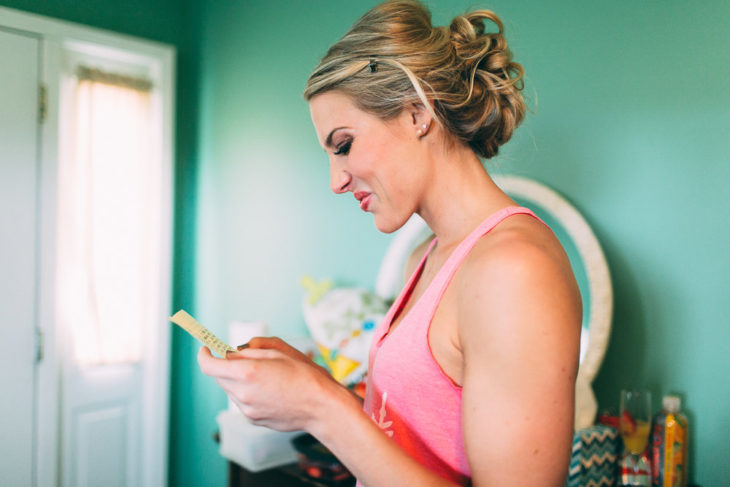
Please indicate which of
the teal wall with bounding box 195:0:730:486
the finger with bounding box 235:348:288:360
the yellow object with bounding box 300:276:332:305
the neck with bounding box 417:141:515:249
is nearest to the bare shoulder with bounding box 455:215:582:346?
the neck with bounding box 417:141:515:249

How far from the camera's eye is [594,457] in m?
1.31

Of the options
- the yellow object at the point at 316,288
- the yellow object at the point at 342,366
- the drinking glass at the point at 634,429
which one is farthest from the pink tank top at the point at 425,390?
the yellow object at the point at 316,288

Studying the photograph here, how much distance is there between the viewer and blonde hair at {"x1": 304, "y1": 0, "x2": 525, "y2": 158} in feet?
2.77

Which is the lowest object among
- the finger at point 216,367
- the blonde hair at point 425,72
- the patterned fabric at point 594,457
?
the patterned fabric at point 594,457

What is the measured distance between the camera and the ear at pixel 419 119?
2.85 ft

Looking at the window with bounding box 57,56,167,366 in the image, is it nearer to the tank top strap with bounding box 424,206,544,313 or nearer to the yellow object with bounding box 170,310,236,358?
the yellow object with bounding box 170,310,236,358

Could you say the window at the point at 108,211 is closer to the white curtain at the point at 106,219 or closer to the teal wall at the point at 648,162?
the white curtain at the point at 106,219

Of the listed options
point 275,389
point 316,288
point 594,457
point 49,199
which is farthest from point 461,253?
point 49,199

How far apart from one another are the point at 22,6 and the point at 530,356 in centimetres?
269

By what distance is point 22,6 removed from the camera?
2496 millimetres

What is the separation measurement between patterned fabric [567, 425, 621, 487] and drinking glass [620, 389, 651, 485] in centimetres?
3

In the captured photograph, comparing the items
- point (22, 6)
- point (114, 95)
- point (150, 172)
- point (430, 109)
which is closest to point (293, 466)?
point (430, 109)

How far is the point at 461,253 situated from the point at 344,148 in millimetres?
258

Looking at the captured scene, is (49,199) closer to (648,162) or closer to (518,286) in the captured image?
(648,162)
